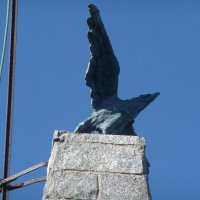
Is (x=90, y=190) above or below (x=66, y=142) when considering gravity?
below

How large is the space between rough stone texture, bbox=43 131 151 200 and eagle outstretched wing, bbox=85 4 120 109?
20.8 inches

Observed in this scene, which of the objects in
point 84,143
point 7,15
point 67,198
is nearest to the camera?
point 67,198

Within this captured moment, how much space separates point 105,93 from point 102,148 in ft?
2.39

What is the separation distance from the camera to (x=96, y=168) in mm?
5574

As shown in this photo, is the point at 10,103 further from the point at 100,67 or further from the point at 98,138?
the point at 98,138

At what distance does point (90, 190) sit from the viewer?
5.43 m

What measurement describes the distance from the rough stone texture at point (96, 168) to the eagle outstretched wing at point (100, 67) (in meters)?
0.53

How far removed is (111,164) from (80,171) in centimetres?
24

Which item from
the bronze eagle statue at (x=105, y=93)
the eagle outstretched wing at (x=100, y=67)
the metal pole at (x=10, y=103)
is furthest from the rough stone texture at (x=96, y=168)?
the metal pole at (x=10, y=103)

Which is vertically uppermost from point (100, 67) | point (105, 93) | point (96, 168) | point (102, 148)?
point (100, 67)

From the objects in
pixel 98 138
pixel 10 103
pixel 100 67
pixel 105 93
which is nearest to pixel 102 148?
pixel 98 138

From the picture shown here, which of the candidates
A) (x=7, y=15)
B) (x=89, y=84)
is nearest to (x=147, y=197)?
(x=89, y=84)

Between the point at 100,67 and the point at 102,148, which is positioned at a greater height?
the point at 100,67

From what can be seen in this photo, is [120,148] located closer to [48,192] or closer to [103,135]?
[103,135]
